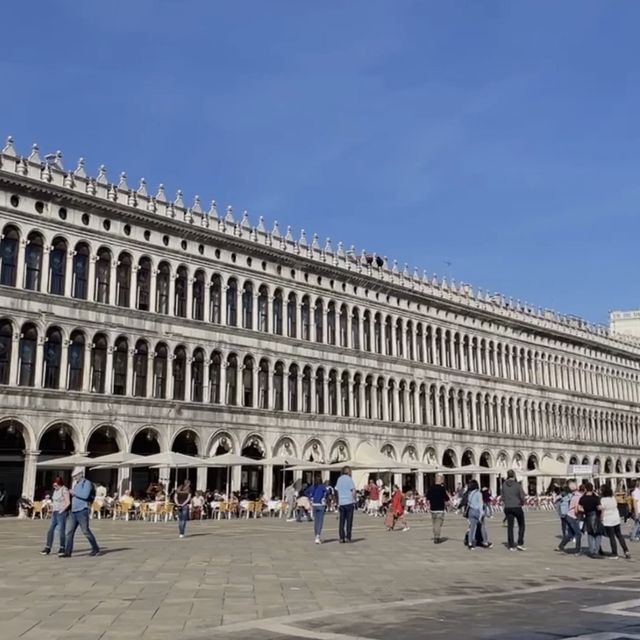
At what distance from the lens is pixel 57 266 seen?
3756 centimetres

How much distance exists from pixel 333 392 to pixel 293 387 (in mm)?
3405

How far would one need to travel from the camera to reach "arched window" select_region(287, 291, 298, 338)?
48.0 meters

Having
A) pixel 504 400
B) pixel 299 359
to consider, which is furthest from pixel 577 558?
pixel 504 400

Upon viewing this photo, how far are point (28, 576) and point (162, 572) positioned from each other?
6.52 ft

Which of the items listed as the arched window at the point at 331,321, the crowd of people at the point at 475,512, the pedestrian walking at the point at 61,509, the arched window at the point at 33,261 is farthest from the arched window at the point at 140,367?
the pedestrian walking at the point at 61,509

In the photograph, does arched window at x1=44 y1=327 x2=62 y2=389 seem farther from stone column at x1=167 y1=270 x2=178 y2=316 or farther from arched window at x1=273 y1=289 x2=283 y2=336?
arched window at x1=273 y1=289 x2=283 y2=336

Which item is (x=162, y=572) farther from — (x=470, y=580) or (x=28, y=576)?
(x=470, y=580)

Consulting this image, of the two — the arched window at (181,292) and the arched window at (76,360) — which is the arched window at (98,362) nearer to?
the arched window at (76,360)

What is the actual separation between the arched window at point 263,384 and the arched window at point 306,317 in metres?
3.75

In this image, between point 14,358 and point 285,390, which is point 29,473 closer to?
point 14,358

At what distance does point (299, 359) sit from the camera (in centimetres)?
4791

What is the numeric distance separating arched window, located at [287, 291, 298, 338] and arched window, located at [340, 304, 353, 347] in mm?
4039

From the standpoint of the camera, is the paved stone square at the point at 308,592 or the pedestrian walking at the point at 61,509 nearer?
the paved stone square at the point at 308,592

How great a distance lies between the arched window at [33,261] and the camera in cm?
3647
